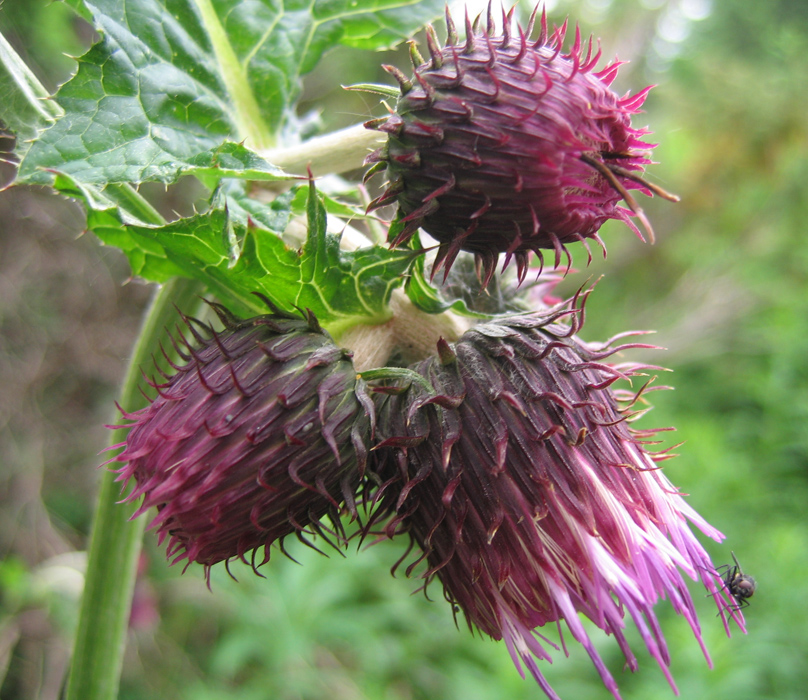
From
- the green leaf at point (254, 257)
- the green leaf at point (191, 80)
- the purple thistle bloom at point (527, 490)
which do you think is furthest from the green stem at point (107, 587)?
the purple thistle bloom at point (527, 490)

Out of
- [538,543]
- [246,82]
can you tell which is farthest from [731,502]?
[246,82]

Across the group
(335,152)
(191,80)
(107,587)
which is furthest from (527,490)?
(191,80)

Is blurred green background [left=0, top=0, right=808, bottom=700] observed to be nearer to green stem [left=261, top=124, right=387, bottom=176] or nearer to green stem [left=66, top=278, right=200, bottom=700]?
green stem [left=261, top=124, right=387, bottom=176]

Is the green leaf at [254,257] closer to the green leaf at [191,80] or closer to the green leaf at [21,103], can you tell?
the green leaf at [191,80]

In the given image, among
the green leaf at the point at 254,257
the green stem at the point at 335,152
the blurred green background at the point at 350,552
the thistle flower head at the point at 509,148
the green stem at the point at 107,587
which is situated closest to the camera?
the thistle flower head at the point at 509,148

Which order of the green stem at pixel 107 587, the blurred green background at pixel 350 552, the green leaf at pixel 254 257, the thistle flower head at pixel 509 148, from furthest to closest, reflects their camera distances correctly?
the blurred green background at pixel 350 552, the green stem at pixel 107 587, the green leaf at pixel 254 257, the thistle flower head at pixel 509 148
